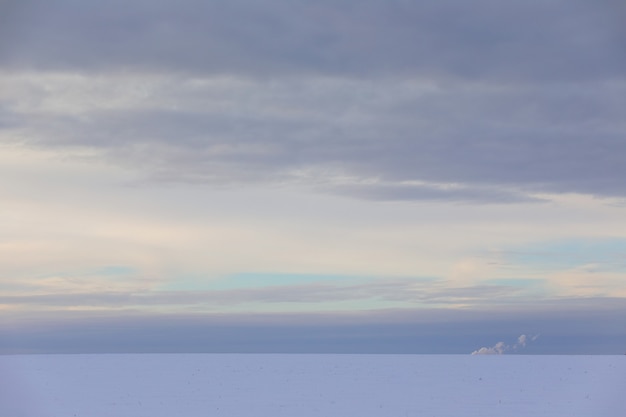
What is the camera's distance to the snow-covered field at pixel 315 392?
74.5 ft

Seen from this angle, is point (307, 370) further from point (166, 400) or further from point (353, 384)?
point (166, 400)

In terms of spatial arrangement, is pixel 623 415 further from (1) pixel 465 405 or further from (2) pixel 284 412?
(2) pixel 284 412

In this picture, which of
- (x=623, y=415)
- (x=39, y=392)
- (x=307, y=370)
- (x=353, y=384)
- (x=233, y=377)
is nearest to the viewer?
(x=623, y=415)

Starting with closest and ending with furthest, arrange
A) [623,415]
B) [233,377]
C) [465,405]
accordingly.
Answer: [623,415], [465,405], [233,377]

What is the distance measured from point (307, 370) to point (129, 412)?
1632cm

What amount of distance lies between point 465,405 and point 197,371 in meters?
17.5

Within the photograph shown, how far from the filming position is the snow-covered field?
22.7 m

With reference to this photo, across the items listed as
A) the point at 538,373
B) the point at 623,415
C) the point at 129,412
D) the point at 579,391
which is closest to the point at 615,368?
the point at 538,373

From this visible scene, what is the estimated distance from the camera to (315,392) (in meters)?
27.0

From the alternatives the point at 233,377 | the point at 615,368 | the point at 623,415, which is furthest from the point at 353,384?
the point at 615,368

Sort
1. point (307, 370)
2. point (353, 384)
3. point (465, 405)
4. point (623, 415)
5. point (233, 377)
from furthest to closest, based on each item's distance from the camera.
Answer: point (307, 370), point (233, 377), point (353, 384), point (465, 405), point (623, 415)

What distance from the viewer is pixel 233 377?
1331 inches

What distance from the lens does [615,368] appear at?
38.8 meters

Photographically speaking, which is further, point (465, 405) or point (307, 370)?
point (307, 370)
